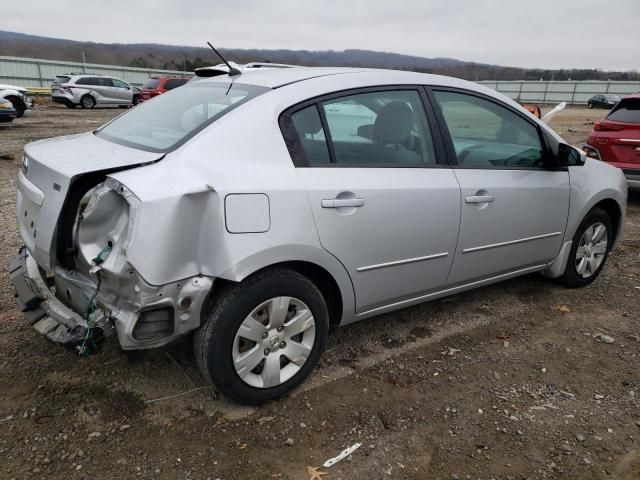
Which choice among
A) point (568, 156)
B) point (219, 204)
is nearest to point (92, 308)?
point (219, 204)

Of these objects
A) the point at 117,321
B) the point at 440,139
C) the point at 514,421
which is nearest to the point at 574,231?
the point at 440,139

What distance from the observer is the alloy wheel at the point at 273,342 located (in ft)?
8.43

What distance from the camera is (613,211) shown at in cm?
450

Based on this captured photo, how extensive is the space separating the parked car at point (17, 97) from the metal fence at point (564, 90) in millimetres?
33864

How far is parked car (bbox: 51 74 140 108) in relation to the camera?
71.2 ft

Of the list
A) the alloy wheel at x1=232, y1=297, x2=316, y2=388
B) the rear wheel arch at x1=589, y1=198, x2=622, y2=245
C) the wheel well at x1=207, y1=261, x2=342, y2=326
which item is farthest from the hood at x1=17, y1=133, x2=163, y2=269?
the rear wheel arch at x1=589, y1=198, x2=622, y2=245

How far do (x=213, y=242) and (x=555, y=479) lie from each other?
190 cm

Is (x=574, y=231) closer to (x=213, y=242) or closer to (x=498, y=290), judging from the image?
(x=498, y=290)

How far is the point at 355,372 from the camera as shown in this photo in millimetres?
3102

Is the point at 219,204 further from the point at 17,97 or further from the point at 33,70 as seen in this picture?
the point at 33,70

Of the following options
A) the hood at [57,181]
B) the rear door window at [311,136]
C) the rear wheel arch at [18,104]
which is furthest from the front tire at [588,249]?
the rear wheel arch at [18,104]

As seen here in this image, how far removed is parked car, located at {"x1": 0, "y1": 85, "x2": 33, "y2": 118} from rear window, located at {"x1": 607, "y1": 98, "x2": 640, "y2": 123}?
48.7ft

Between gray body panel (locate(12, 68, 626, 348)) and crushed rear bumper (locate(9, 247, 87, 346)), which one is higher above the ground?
gray body panel (locate(12, 68, 626, 348))

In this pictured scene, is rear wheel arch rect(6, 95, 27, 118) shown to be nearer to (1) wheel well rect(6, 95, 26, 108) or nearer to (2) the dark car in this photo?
(1) wheel well rect(6, 95, 26, 108)
